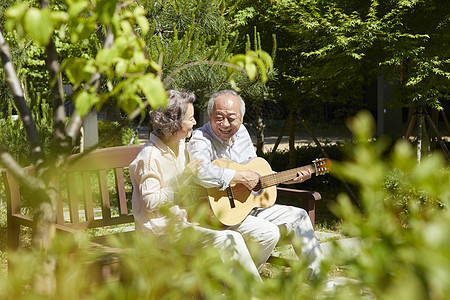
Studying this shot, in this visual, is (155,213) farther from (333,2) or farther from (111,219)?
(333,2)

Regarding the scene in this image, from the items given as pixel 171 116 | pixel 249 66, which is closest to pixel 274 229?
pixel 171 116

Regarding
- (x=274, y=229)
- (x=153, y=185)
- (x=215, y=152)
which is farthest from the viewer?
(x=215, y=152)

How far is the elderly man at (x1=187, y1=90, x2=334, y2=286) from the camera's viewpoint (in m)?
3.54

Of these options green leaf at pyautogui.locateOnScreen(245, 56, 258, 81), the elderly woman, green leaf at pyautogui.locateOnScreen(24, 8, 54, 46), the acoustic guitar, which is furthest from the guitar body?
green leaf at pyautogui.locateOnScreen(24, 8, 54, 46)

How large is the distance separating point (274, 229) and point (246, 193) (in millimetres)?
329

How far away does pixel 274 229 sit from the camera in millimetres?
3633

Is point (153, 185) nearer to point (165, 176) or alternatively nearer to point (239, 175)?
point (165, 176)

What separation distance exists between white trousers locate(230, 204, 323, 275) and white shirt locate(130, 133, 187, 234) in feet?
1.63

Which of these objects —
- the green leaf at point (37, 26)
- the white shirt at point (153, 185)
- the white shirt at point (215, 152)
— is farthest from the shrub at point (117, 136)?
the green leaf at point (37, 26)

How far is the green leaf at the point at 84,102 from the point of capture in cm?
137

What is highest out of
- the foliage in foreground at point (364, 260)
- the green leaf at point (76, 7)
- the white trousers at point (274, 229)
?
the green leaf at point (76, 7)

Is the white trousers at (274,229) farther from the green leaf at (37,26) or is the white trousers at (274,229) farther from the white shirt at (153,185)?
the green leaf at (37,26)

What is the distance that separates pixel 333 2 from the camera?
6.59 m

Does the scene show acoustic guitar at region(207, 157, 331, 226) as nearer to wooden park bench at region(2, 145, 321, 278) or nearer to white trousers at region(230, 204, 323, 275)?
white trousers at region(230, 204, 323, 275)
